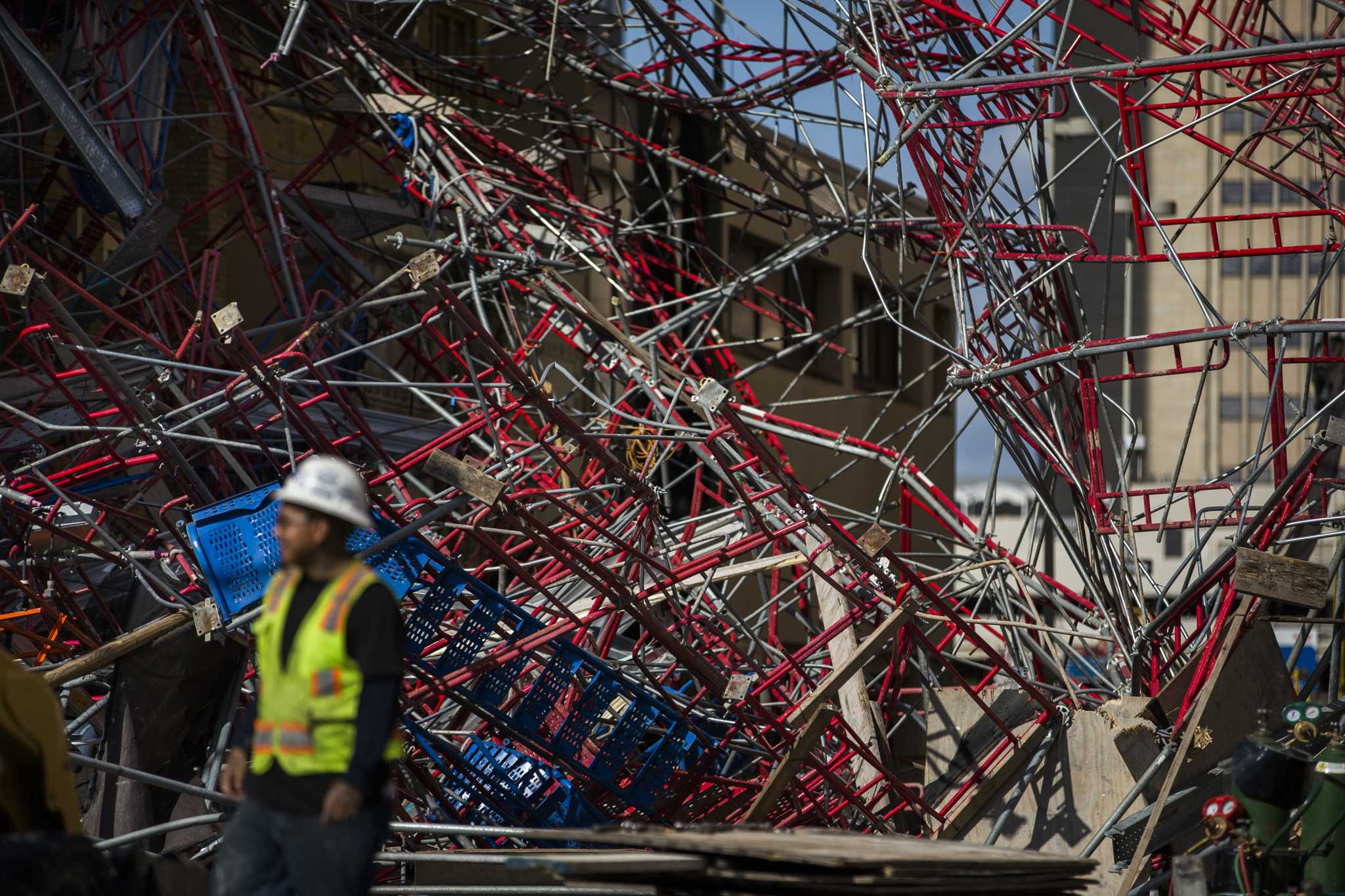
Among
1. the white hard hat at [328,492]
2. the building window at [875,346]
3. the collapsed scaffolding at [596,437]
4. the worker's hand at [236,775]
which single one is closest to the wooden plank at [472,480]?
the collapsed scaffolding at [596,437]

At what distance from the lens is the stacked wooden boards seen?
19.5 feet

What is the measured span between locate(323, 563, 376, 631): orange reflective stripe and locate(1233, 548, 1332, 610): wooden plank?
21.2 ft

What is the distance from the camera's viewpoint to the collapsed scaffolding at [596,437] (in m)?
10.9

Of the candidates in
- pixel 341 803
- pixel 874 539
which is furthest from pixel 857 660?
pixel 341 803

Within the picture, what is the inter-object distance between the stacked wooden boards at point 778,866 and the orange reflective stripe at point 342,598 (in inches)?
53.1

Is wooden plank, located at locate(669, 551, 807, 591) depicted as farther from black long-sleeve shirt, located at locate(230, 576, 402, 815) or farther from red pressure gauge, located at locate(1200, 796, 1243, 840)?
black long-sleeve shirt, located at locate(230, 576, 402, 815)

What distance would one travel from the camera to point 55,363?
14.5 metres

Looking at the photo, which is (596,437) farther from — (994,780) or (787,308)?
(787,308)

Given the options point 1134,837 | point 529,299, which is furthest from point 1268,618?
point 529,299

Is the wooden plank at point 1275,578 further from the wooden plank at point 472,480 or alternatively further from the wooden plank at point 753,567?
the wooden plank at point 472,480

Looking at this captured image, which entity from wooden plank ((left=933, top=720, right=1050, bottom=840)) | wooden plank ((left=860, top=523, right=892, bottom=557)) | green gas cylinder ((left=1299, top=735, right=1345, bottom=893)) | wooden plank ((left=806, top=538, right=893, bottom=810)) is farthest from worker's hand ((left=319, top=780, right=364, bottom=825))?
wooden plank ((left=933, top=720, right=1050, bottom=840))

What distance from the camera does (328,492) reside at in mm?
5469

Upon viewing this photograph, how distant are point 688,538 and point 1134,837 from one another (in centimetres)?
497

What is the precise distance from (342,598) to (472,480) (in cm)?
441
